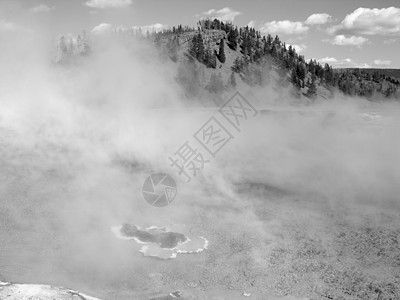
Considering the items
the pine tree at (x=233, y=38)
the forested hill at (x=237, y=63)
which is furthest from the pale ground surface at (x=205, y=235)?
the pine tree at (x=233, y=38)

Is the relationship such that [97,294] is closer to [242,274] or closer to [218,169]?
[242,274]

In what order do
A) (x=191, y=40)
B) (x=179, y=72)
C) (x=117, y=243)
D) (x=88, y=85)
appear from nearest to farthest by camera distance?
(x=117, y=243) → (x=88, y=85) → (x=179, y=72) → (x=191, y=40)

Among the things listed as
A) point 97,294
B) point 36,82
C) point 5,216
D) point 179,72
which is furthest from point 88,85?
point 179,72

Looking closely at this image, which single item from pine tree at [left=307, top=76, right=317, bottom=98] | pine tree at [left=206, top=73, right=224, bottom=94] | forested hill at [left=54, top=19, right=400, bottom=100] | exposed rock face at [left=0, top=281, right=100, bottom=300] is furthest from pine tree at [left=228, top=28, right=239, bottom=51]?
exposed rock face at [left=0, top=281, right=100, bottom=300]

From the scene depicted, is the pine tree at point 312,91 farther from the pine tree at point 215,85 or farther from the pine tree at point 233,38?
the pine tree at point 233,38

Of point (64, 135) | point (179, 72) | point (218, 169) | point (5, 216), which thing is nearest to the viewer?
point (5, 216)

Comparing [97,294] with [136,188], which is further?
[136,188]

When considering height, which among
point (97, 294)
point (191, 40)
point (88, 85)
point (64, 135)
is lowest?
point (97, 294)

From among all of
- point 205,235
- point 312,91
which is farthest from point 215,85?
point 205,235
